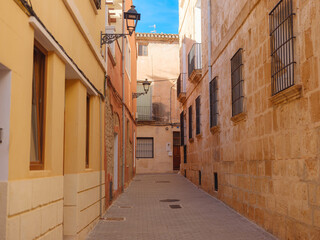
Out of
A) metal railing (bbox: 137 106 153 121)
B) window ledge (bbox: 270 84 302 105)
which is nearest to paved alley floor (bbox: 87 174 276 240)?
window ledge (bbox: 270 84 302 105)

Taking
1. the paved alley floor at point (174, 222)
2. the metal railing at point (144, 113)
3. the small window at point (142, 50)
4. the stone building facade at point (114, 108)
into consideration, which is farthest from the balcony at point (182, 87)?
the small window at point (142, 50)

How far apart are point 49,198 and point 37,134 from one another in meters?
0.75

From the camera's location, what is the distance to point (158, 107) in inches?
1125

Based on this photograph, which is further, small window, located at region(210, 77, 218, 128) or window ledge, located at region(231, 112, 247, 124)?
small window, located at region(210, 77, 218, 128)

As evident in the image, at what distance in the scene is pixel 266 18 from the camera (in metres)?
6.76

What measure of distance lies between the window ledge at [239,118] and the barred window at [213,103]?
2.33 m

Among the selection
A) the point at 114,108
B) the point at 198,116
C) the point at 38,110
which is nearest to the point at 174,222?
the point at 114,108

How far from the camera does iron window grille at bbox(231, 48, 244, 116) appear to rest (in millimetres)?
8359

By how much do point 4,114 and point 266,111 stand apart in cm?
479

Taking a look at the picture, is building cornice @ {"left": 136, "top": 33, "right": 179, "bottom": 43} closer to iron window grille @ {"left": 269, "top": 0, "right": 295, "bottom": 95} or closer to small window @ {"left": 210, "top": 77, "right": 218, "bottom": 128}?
small window @ {"left": 210, "top": 77, "right": 218, "bottom": 128}

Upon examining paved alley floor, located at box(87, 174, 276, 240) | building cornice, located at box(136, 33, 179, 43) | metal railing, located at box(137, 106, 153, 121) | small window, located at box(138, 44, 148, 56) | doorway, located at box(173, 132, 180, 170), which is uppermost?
building cornice, located at box(136, 33, 179, 43)

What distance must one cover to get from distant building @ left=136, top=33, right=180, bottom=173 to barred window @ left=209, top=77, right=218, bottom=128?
1513 centimetres

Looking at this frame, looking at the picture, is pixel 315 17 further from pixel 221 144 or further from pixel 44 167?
pixel 221 144

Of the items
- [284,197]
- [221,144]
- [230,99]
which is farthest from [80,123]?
[221,144]
